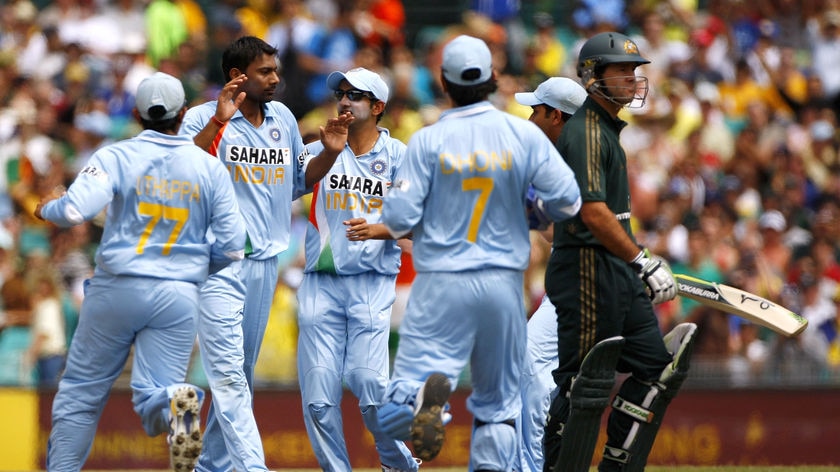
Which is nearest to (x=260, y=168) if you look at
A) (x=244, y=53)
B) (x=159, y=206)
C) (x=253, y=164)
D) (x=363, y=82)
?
(x=253, y=164)

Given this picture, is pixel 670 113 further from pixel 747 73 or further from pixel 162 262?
pixel 162 262

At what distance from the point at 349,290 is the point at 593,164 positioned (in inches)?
74.0

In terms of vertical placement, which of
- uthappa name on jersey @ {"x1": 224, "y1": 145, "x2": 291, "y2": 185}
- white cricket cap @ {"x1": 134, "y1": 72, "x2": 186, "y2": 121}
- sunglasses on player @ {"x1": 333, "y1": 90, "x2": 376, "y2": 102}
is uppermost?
sunglasses on player @ {"x1": 333, "y1": 90, "x2": 376, "y2": 102}

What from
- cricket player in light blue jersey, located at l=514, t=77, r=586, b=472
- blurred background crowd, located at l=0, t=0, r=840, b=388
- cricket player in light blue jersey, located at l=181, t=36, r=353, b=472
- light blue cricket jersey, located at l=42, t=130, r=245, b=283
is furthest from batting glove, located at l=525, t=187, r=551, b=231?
blurred background crowd, located at l=0, t=0, r=840, b=388

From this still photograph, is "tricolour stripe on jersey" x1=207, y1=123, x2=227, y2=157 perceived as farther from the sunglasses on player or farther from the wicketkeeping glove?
the wicketkeeping glove

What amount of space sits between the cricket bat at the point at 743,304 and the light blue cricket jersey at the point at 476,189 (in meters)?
1.67

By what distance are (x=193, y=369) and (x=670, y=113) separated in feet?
22.8

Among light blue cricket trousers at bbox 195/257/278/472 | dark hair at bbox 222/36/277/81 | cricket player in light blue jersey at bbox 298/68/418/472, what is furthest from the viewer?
dark hair at bbox 222/36/277/81

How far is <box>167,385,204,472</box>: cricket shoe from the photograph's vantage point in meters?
7.82

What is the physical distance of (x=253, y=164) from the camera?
898cm

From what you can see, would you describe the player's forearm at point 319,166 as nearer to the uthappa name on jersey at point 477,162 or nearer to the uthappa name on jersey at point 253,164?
the uthappa name on jersey at point 253,164

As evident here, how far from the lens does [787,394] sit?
13453 millimetres

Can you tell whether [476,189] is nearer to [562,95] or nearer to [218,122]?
[562,95]

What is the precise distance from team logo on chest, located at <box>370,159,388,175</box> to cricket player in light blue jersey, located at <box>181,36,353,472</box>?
0.29 metres
